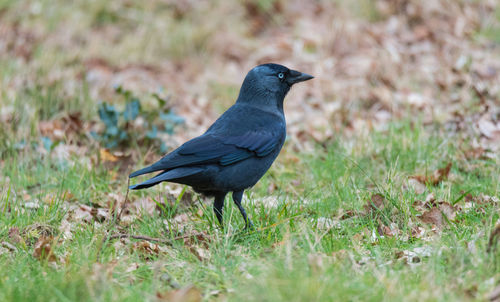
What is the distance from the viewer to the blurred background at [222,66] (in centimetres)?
536

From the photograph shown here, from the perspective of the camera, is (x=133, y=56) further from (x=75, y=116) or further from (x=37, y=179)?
(x=37, y=179)

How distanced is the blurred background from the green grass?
679 mm

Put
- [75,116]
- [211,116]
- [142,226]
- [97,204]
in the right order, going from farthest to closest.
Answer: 1. [211,116]
2. [75,116]
3. [97,204]
4. [142,226]

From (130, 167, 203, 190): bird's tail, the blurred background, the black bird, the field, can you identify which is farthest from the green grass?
the blurred background

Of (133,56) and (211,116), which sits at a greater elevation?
(133,56)

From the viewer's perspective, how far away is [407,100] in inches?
251

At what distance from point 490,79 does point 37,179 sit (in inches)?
193

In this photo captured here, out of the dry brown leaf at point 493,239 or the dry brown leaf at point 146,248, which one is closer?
the dry brown leaf at point 493,239

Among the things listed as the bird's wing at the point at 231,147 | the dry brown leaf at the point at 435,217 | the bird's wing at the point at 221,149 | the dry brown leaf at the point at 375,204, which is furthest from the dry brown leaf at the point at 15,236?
the dry brown leaf at the point at 435,217

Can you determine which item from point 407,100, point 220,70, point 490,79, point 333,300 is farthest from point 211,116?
point 333,300

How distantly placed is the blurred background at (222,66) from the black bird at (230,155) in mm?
1406

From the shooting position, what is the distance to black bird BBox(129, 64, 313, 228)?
137 inches

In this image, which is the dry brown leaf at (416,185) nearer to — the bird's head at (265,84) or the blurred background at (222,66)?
the blurred background at (222,66)

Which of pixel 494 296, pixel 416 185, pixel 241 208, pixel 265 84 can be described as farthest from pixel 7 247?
pixel 416 185
